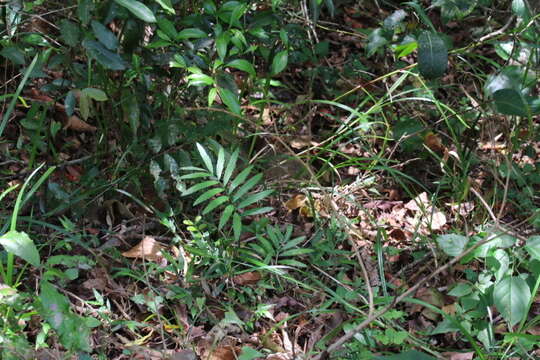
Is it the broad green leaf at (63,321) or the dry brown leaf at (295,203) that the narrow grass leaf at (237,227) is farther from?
the broad green leaf at (63,321)

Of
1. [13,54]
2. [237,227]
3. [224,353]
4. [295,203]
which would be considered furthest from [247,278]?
[13,54]

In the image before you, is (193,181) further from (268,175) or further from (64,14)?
(64,14)

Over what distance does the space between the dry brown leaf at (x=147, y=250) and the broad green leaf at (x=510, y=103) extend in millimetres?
1230

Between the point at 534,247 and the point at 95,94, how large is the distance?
133 centimetres

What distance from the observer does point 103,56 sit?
6.52ft

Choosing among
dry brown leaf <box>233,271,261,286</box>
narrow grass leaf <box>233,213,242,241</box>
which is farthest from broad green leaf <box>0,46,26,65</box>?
dry brown leaf <box>233,271,261,286</box>

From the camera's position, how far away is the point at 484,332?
6.20ft

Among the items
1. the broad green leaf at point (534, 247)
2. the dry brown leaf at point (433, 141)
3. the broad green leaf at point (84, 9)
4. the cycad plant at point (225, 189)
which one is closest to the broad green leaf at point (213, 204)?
the cycad plant at point (225, 189)

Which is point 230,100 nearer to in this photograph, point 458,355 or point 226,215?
point 226,215

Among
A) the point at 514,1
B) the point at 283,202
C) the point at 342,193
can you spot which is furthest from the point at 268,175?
the point at 514,1

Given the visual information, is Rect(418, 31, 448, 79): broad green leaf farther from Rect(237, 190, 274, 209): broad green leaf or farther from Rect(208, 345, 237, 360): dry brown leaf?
Rect(208, 345, 237, 360): dry brown leaf

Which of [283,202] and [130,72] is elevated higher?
[130,72]

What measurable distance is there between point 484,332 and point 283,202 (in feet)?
2.94

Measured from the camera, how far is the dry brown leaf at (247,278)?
2.14 metres
